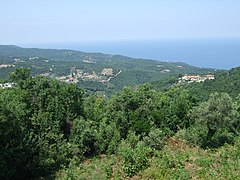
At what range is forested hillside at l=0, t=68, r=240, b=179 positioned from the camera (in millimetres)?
14961

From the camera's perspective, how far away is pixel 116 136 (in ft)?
73.2

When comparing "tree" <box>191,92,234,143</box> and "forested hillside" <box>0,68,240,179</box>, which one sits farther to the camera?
"tree" <box>191,92,234,143</box>

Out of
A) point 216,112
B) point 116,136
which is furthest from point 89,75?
point 216,112

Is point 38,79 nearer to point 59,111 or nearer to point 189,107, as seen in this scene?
point 59,111

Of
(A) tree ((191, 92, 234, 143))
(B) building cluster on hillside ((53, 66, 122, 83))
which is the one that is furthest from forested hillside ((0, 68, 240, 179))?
(B) building cluster on hillside ((53, 66, 122, 83))

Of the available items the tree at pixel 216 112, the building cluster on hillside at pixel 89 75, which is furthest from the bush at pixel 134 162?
the building cluster on hillside at pixel 89 75

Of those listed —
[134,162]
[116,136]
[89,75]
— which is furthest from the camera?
[89,75]

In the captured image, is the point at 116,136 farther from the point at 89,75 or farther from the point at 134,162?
the point at 89,75

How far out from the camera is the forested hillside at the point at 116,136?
14961 mm

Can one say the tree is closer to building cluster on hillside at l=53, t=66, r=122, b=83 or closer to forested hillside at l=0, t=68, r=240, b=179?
forested hillside at l=0, t=68, r=240, b=179

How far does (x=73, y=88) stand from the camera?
26797 millimetres

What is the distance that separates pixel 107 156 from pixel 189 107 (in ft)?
31.5

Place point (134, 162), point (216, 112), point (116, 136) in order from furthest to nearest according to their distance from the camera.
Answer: point (116, 136)
point (216, 112)
point (134, 162)

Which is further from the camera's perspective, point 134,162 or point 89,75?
point 89,75
